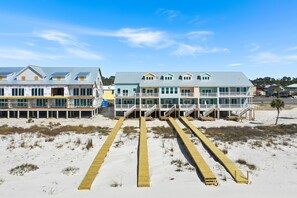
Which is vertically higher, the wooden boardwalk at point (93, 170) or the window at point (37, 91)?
the window at point (37, 91)

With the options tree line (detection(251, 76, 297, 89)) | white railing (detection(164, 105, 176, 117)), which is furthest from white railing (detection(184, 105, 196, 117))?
tree line (detection(251, 76, 297, 89))

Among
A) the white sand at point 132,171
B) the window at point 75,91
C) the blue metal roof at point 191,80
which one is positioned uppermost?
the blue metal roof at point 191,80

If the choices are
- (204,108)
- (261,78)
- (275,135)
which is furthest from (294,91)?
(275,135)

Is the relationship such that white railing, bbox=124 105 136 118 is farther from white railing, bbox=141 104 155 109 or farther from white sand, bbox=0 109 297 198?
white sand, bbox=0 109 297 198

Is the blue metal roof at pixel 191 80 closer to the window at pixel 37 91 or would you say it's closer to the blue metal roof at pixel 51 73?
the blue metal roof at pixel 51 73

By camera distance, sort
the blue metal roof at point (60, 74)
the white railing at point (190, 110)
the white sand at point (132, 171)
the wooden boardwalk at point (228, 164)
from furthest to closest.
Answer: the blue metal roof at point (60, 74) < the white railing at point (190, 110) < the wooden boardwalk at point (228, 164) < the white sand at point (132, 171)

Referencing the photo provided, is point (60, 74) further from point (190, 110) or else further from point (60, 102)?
point (190, 110)

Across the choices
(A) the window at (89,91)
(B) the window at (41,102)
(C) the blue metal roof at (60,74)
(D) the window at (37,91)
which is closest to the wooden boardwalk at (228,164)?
(A) the window at (89,91)

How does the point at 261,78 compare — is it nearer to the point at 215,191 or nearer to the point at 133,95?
the point at 133,95
